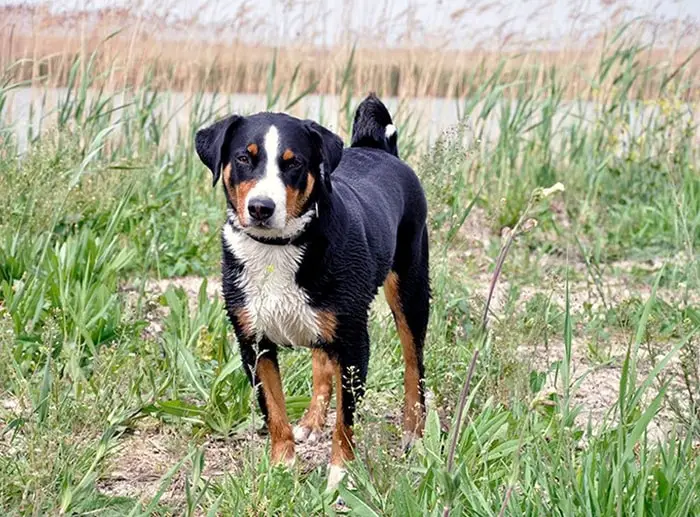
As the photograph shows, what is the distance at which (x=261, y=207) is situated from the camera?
3049 mm

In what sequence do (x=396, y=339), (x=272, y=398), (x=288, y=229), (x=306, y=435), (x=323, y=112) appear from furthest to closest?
(x=323, y=112) → (x=396, y=339) → (x=306, y=435) → (x=272, y=398) → (x=288, y=229)

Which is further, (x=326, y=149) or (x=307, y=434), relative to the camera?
(x=307, y=434)

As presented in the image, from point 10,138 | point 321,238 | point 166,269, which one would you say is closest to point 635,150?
point 166,269

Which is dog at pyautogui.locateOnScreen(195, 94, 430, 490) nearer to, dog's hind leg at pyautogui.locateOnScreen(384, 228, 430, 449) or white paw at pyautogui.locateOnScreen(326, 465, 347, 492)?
white paw at pyautogui.locateOnScreen(326, 465, 347, 492)

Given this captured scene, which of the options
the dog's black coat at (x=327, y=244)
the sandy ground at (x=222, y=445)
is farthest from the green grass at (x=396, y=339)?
the dog's black coat at (x=327, y=244)

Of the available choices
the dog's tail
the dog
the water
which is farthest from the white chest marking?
the water

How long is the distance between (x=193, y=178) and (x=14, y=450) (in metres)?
3.59

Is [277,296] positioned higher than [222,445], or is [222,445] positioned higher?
[277,296]

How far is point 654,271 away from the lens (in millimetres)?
6391

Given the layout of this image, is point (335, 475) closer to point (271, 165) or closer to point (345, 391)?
point (345, 391)

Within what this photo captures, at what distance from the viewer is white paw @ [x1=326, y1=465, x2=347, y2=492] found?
320cm

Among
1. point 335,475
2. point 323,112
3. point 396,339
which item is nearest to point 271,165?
point 335,475

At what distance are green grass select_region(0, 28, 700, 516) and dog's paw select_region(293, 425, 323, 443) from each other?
138 millimetres

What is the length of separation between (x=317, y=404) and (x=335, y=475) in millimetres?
647
